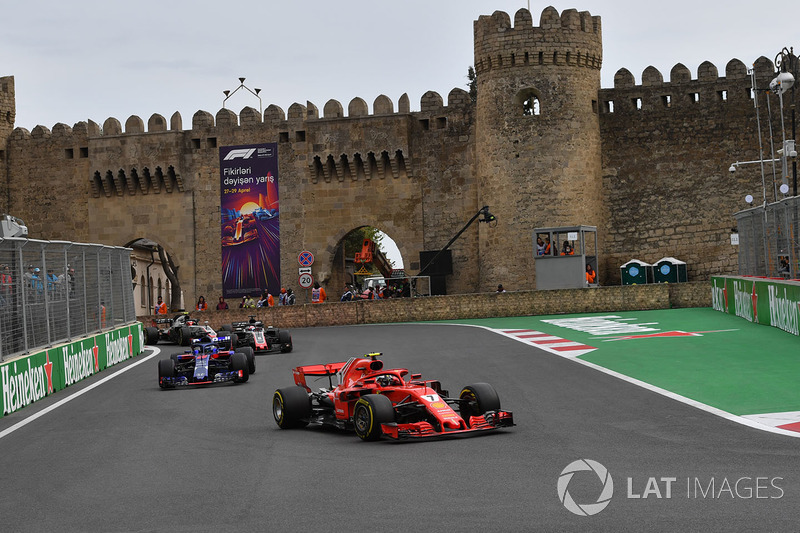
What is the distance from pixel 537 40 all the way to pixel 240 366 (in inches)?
1015

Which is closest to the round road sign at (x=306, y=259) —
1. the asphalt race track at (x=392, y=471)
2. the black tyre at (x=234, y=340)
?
the black tyre at (x=234, y=340)

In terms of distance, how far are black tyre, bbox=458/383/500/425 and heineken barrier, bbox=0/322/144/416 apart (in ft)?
20.1

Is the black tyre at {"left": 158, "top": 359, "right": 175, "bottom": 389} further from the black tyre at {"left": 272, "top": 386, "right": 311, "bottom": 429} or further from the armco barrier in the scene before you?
the armco barrier

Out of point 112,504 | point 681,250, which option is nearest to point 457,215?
point 681,250

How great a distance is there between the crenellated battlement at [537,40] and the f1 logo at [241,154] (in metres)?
10.6

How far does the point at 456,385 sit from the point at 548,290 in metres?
18.4

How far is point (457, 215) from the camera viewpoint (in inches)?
1655

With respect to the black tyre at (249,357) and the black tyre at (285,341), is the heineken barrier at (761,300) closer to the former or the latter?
the black tyre at (249,357)

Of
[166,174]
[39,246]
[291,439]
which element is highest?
[166,174]

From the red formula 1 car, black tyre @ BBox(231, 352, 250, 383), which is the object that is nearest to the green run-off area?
the red formula 1 car

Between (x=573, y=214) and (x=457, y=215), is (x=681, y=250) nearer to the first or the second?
(x=573, y=214)

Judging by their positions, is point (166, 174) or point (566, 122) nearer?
point (566, 122)

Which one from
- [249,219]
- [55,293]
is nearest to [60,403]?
[55,293]

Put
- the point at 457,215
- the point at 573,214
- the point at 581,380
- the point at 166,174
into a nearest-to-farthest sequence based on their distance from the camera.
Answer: the point at 581,380 → the point at 573,214 → the point at 457,215 → the point at 166,174
